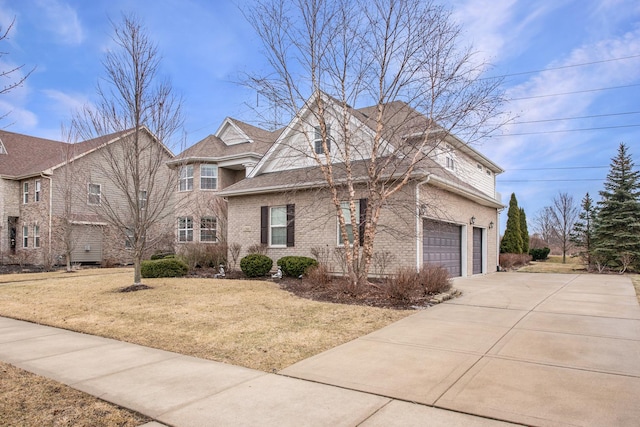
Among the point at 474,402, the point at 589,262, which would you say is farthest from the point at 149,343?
the point at 589,262

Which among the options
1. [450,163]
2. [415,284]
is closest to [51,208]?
[450,163]

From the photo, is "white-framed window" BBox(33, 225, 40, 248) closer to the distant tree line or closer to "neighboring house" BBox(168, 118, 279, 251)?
"neighboring house" BBox(168, 118, 279, 251)

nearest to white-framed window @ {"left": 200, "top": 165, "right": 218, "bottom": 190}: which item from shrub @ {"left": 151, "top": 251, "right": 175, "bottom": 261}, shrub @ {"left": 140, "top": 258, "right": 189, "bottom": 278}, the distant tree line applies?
shrub @ {"left": 151, "top": 251, "right": 175, "bottom": 261}

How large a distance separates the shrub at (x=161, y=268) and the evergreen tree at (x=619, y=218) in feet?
67.0

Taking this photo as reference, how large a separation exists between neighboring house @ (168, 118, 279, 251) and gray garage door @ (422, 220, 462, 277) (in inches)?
377

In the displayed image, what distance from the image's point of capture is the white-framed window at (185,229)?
879 inches

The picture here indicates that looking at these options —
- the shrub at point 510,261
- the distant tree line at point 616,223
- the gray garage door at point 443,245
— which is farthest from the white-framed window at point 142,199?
the distant tree line at point 616,223

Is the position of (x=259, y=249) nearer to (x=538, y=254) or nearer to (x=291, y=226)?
(x=291, y=226)

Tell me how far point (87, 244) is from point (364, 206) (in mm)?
20031

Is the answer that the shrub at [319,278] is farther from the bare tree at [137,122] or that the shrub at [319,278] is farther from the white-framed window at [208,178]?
the white-framed window at [208,178]

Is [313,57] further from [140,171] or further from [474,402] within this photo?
[474,402]

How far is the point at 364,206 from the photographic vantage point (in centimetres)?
1379

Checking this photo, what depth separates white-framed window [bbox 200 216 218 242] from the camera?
21.4m

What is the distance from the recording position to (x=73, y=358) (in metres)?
5.79
